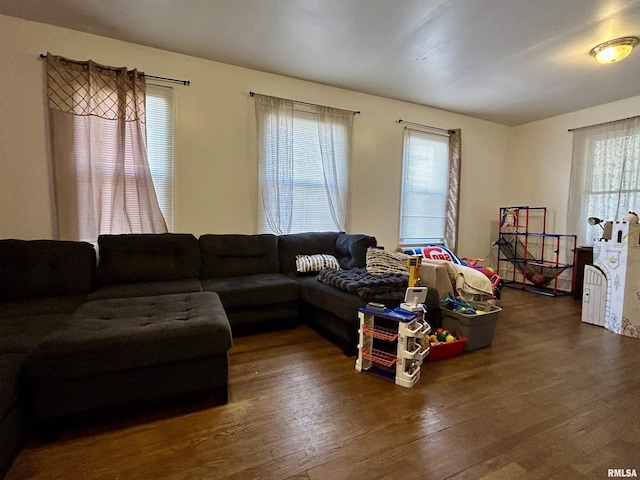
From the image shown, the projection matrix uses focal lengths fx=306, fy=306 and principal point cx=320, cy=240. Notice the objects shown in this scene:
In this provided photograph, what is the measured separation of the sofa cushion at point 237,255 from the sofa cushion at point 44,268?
0.89 meters

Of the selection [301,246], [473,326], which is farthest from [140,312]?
[473,326]

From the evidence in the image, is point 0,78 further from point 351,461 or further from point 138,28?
point 351,461

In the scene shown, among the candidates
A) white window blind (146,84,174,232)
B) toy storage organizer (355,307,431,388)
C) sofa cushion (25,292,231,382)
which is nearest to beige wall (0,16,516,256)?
white window blind (146,84,174,232)

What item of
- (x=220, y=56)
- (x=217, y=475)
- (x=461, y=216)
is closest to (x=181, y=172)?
(x=220, y=56)

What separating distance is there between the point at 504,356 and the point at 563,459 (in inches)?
42.3

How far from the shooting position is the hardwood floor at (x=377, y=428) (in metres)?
1.25

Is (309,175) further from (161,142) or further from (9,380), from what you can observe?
(9,380)

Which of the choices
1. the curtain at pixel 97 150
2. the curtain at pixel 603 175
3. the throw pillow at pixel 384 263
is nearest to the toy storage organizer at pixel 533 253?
the curtain at pixel 603 175

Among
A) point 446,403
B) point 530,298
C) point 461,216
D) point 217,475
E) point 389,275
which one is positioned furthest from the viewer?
point 461,216

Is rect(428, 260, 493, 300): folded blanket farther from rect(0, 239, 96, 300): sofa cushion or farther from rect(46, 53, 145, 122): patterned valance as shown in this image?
rect(46, 53, 145, 122): patterned valance

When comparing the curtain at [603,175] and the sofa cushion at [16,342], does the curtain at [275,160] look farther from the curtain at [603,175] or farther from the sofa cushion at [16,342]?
the curtain at [603,175]

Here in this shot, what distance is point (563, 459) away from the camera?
51.5 inches

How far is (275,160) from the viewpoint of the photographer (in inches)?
134

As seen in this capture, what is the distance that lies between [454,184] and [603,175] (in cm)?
184
